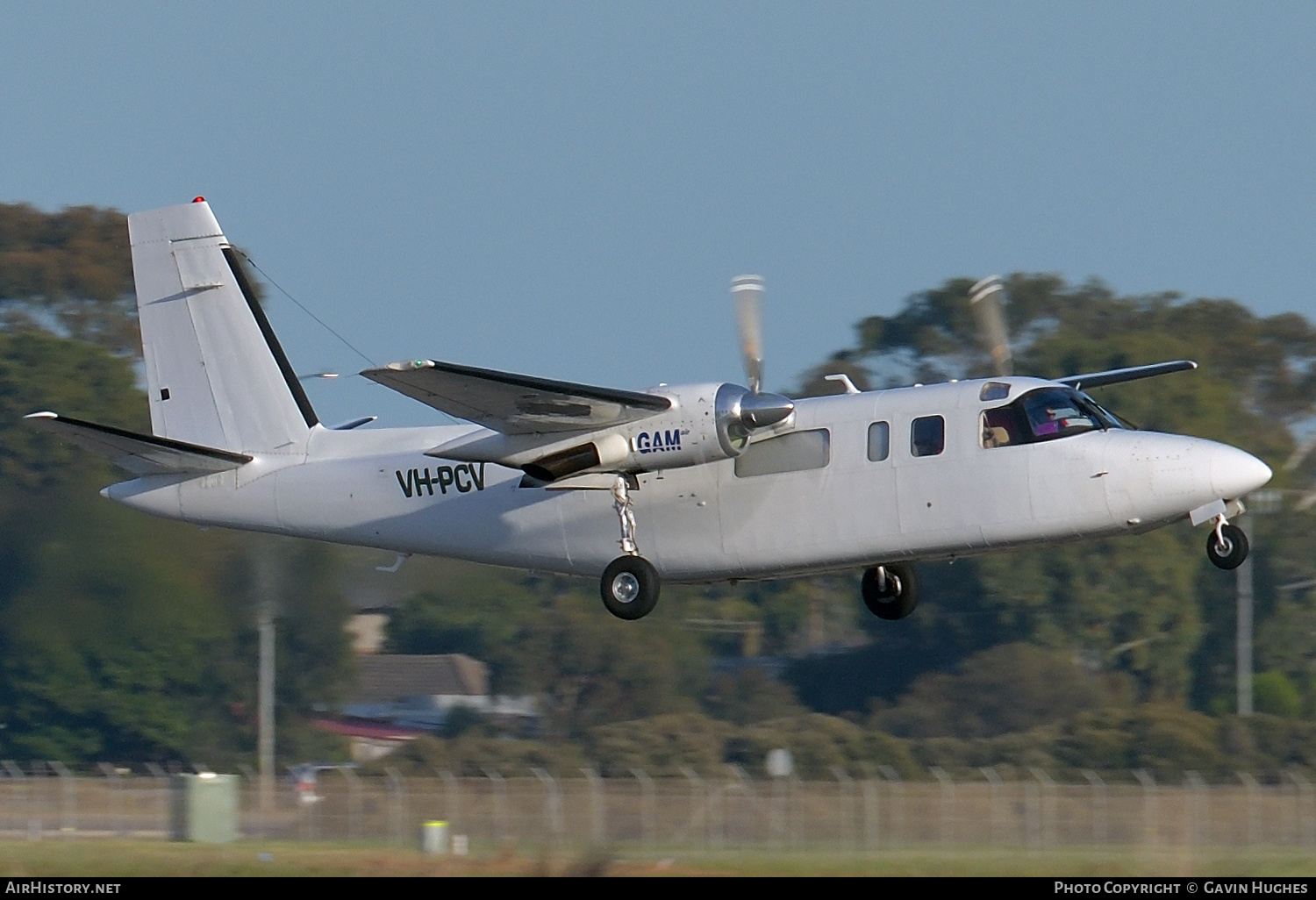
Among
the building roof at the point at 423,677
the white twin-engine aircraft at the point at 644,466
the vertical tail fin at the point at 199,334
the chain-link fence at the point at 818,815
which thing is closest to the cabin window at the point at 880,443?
the white twin-engine aircraft at the point at 644,466

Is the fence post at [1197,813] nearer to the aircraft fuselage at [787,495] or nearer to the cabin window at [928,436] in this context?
the aircraft fuselage at [787,495]

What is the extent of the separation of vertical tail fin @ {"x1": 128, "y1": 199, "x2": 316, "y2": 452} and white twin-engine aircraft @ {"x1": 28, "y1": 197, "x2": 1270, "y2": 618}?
0.07ft

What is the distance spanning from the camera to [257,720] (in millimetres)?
34531

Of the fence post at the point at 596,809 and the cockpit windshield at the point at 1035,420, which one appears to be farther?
the fence post at the point at 596,809

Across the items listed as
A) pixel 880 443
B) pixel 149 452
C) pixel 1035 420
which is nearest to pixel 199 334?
pixel 149 452

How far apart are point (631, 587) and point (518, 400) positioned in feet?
6.46

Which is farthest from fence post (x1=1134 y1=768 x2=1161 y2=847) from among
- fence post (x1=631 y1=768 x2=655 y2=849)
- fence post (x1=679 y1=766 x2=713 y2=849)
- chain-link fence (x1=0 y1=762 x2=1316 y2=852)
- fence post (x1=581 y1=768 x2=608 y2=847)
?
fence post (x1=581 y1=768 x2=608 y2=847)

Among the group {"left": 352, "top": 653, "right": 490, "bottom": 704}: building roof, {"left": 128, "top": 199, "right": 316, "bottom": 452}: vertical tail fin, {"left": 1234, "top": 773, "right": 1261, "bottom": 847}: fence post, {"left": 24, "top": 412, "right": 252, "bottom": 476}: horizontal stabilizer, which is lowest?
{"left": 1234, "top": 773, "right": 1261, "bottom": 847}: fence post

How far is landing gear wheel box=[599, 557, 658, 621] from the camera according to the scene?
54.4 ft

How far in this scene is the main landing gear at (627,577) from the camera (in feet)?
54.4

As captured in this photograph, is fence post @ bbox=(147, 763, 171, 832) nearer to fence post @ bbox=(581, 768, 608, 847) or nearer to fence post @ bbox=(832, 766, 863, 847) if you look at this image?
fence post @ bbox=(581, 768, 608, 847)

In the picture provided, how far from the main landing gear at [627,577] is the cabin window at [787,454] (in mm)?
1060

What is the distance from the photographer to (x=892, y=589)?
57.4 ft
